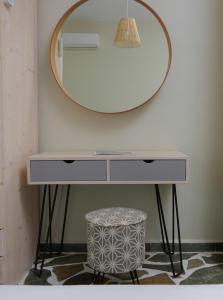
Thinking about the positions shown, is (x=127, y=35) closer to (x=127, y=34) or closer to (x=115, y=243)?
(x=127, y=34)

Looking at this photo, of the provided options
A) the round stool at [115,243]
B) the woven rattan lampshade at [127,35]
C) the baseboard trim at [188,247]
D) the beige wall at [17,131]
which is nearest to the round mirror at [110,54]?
the woven rattan lampshade at [127,35]

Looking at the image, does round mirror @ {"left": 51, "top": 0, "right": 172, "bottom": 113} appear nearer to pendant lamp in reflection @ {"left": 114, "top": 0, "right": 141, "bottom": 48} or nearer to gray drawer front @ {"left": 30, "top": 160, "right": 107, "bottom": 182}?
pendant lamp in reflection @ {"left": 114, "top": 0, "right": 141, "bottom": 48}

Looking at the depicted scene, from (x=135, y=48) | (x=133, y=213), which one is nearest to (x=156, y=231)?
(x=133, y=213)

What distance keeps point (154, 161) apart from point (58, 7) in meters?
1.26

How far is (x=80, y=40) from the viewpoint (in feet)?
7.16

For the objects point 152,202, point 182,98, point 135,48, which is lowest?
point 152,202

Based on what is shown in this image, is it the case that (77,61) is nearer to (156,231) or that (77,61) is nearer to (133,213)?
(133,213)

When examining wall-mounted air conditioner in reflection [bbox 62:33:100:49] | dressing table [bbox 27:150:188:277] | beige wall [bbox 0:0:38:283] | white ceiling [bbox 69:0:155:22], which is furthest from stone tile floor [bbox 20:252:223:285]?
white ceiling [bbox 69:0:155:22]

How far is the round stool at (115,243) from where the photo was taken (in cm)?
165

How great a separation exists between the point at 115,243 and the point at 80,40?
1.34 meters

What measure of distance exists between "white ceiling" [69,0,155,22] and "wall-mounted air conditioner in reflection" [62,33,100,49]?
0.11m

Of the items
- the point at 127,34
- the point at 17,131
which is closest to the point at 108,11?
the point at 127,34

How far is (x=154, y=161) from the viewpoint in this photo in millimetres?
1800

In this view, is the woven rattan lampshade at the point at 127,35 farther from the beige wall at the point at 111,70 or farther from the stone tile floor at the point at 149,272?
the stone tile floor at the point at 149,272
